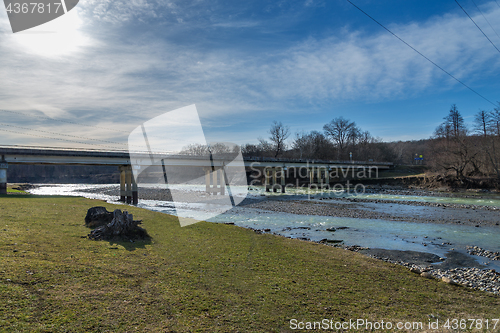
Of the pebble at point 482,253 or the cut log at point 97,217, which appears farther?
the cut log at point 97,217

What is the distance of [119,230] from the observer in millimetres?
10859

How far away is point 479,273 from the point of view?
970cm

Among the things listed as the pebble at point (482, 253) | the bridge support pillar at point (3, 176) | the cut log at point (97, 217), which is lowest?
the pebble at point (482, 253)

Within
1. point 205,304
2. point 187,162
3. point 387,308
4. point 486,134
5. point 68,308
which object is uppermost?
point 486,134

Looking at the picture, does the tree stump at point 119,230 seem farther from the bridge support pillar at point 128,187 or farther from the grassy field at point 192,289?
the bridge support pillar at point 128,187

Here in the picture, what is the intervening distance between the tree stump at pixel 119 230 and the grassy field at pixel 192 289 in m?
0.69

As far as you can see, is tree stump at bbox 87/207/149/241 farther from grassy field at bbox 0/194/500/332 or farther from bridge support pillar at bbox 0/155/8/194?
bridge support pillar at bbox 0/155/8/194

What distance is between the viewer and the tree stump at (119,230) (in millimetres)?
10534

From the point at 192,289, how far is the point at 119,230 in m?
5.72

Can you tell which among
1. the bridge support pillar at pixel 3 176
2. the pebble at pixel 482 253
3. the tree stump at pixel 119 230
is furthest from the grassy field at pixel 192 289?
the bridge support pillar at pixel 3 176

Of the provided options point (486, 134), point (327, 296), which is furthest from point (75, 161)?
point (486, 134)

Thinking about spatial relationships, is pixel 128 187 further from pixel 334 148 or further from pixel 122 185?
pixel 334 148

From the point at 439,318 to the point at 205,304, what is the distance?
5.04 meters

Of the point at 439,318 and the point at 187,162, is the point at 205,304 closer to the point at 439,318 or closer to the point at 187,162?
the point at 439,318
